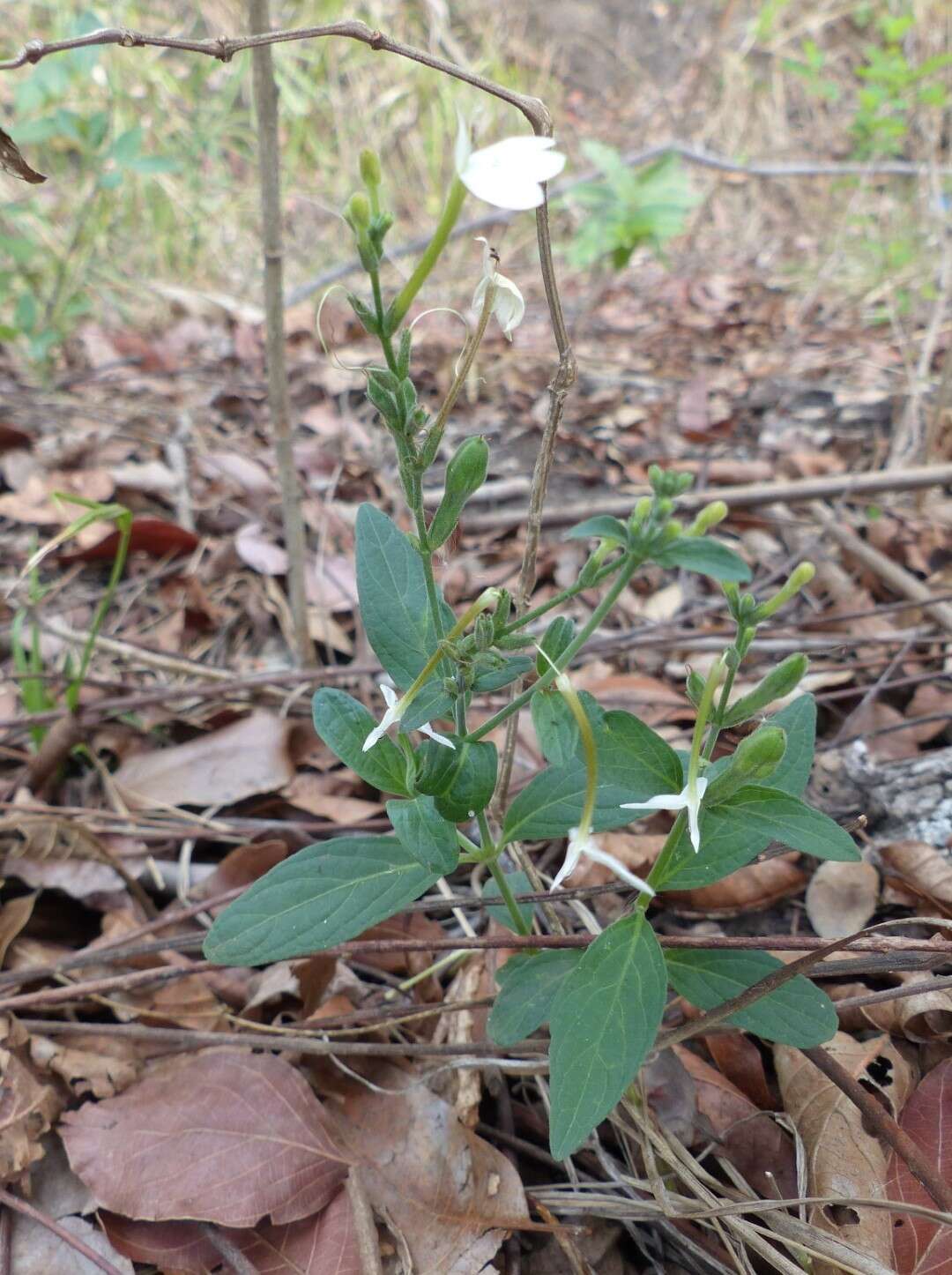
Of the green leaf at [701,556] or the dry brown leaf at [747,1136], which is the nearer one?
the green leaf at [701,556]

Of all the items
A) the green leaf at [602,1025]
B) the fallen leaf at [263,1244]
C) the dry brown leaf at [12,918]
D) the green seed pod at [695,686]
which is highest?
the green seed pod at [695,686]

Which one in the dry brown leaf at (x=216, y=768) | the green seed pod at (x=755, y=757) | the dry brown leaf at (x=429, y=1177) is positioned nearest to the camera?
the green seed pod at (x=755, y=757)

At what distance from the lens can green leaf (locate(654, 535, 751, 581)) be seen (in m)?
0.91

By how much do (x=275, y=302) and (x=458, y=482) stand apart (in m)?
0.96

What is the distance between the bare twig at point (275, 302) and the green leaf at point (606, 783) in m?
1.00

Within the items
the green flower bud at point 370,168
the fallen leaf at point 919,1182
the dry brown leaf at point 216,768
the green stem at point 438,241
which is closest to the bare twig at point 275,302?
the dry brown leaf at point 216,768

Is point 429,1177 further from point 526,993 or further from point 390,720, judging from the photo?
point 390,720

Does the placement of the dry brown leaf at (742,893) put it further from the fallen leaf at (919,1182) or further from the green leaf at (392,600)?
the green leaf at (392,600)

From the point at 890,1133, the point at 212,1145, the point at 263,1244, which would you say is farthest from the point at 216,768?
the point at 890,1133

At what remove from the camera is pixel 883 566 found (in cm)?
212

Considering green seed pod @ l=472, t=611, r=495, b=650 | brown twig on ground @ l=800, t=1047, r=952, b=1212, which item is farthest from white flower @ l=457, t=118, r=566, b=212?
brown twig on ground @ l=800, t=1047, r=952, b=1212

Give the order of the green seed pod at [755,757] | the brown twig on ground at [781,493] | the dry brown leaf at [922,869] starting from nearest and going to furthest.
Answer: the green seed pod at [755,757] → the dry brown leaf at [922,869] → the brown twig on ground at [781,493]

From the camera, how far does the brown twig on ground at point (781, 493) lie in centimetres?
224

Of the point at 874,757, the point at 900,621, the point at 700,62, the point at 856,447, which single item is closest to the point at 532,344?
the point at 856,447
